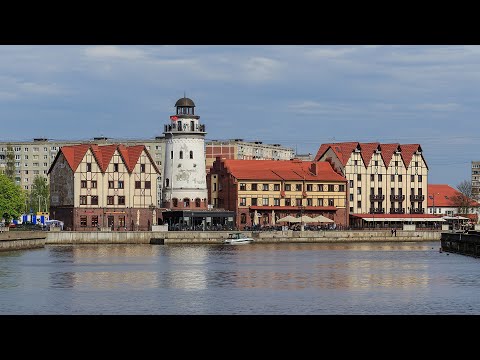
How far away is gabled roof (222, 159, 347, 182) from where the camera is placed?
121812 mm

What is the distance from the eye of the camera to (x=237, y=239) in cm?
10719

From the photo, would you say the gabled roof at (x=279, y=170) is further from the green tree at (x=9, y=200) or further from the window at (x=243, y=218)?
the green tree at (x=9, y=200)

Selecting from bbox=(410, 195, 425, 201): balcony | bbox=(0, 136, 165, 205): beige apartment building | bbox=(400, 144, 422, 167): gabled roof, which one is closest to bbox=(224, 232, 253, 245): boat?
bbox=(410, 195, 425, 201): balcony

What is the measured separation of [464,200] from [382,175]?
24057mm

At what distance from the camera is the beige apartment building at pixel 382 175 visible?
129625mm

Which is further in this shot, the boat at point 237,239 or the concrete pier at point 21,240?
the boat at point 237,239

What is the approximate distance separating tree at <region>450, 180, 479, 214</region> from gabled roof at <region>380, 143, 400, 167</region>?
21.3m

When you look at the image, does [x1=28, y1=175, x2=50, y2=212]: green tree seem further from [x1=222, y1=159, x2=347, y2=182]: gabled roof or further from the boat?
the boat

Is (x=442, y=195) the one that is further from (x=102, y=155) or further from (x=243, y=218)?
(x=102, y=155)

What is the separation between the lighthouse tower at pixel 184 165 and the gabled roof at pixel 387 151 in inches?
1137

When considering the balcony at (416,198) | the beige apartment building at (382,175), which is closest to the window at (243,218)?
the beige apartment building at (382,175)
